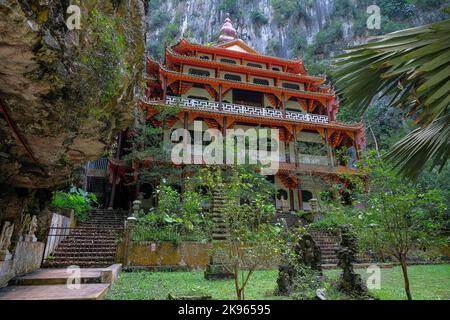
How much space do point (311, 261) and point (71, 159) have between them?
619 cm

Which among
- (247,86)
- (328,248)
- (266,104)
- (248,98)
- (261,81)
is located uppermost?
(261,81)

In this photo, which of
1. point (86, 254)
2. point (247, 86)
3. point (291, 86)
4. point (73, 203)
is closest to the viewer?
point (86, 254)

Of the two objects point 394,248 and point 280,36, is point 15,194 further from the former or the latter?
point 280,36

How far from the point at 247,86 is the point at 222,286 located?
16378mm

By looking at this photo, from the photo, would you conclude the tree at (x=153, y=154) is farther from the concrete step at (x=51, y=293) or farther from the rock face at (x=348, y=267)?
the rock face at (x=348, y=267)

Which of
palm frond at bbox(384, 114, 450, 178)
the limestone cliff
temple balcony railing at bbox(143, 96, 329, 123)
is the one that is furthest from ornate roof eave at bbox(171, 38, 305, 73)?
palm frond at bbox(384, 114, 450, 178)

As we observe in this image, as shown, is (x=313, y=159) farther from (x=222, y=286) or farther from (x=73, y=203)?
(x=222, y=286)

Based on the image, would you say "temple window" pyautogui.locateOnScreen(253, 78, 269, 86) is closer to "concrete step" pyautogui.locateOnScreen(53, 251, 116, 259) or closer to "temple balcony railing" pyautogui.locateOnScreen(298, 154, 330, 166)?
"temple balcony railing" pyautogui.locateOnScreen(298, 154, 330, 166)

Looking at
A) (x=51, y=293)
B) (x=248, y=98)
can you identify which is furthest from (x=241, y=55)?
(x=51, y=293)

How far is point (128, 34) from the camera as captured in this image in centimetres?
421

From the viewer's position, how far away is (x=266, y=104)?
902 inches

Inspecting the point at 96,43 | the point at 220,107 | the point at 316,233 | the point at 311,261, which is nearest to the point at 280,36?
the point at 220,107
